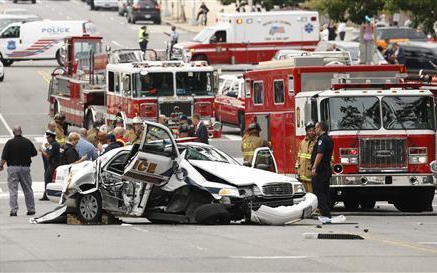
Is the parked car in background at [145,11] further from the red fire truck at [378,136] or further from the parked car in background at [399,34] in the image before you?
the red fire truck at [378,136]

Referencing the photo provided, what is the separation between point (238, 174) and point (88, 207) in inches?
99.9

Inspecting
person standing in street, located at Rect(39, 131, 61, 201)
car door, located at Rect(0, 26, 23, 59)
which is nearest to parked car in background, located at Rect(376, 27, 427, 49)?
car door, located at Rect(0, 26, 23, 59)

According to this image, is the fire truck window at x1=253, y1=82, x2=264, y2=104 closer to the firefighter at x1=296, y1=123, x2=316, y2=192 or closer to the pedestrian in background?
the pedestrian in background

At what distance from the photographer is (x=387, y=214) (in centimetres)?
2498

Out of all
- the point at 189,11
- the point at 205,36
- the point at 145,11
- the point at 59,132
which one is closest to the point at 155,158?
the point at 59,132

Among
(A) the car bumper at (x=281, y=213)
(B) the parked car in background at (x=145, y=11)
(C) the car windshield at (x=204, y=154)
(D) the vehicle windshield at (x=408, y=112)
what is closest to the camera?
(A) the car bumper at (x=281, y=213)

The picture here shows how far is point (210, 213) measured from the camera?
20406 mm

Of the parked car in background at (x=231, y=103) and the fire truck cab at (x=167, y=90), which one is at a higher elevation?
the fire truck cab at (x=167, y=90)

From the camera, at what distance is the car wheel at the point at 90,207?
21297 mm

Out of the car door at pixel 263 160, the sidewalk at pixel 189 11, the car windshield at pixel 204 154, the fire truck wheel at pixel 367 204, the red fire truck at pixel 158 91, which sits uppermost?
the car windshield at pixel 204 154

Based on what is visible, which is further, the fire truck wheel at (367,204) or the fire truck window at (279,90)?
the fire truck window at (279,90)

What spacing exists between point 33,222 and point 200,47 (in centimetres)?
3839

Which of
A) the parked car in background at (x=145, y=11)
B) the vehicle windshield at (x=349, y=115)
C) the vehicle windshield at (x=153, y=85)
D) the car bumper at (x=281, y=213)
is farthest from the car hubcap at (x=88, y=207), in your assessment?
the parked car in background at (x=145, y=11)

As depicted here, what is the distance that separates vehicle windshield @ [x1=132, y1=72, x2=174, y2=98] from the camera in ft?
118
